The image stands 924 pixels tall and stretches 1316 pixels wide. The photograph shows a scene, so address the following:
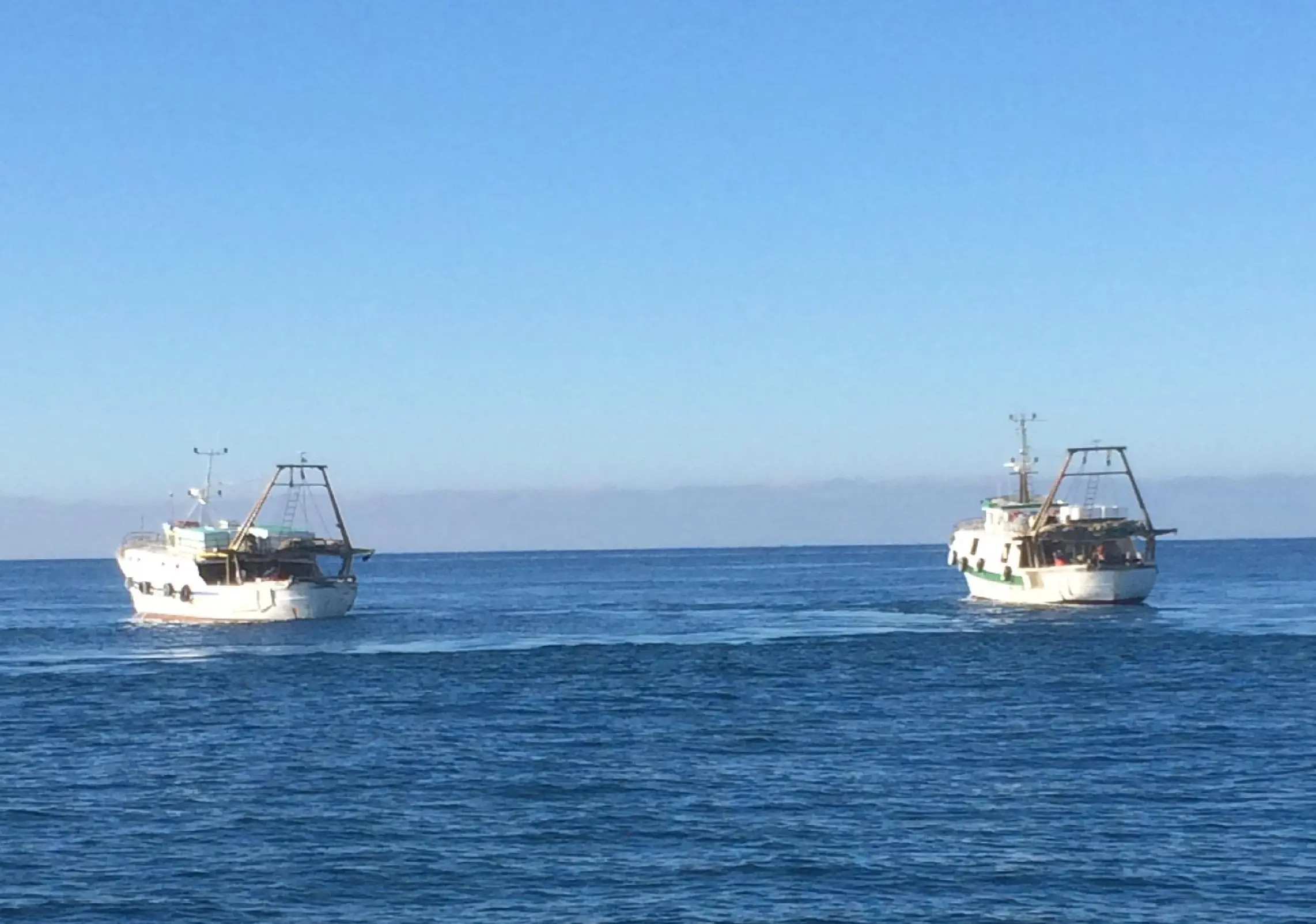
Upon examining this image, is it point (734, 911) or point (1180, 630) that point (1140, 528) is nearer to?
point (1180, 630)

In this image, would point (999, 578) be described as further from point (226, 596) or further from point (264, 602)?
point (226, 596)

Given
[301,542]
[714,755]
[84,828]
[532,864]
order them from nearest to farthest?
[532,864]
[84,828]
[714,755]
[301,542]

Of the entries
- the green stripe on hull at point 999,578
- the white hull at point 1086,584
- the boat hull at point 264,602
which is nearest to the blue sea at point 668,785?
the boat hull at point 264,602

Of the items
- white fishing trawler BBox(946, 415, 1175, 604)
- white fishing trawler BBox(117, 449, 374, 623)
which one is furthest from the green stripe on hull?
white fishing trawler BBox(117, 449, 374, 623)


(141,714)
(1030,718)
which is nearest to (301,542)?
(141,714)

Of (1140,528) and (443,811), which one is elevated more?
(1140,528)

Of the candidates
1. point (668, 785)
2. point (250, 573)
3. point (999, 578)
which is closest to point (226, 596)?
point (250, 573)

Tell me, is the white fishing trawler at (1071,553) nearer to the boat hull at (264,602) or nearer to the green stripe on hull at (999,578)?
the green stripe on hull at (999,578)

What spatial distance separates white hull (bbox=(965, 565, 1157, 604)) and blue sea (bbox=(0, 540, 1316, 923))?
22607 millimetres

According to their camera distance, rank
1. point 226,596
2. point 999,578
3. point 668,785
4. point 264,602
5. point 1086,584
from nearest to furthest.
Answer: point 668,785
point 264,602
point 226,596
point 1086,584
point 999,578

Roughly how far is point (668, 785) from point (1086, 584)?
7522 centimetres

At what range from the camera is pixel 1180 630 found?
9750cm

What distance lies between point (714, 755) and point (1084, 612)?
69278mm

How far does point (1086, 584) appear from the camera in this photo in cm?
11244
